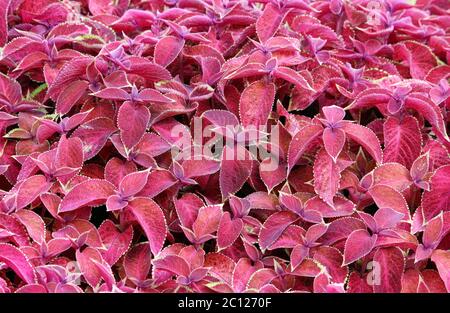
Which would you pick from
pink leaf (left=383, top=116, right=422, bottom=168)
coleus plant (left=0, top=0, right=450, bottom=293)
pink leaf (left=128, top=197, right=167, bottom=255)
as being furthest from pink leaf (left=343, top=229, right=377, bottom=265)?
pink leaf (left=128, top=197, right=167, bottom=255)

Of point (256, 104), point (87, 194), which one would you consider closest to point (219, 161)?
point (256, 104)

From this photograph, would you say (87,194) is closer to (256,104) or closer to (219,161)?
(219,161)

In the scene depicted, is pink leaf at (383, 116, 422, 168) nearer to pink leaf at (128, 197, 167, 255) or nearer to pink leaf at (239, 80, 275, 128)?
pink leaf at (239, 80, 275, 128)

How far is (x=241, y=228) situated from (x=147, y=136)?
0.87 feet

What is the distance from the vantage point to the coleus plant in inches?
46.7

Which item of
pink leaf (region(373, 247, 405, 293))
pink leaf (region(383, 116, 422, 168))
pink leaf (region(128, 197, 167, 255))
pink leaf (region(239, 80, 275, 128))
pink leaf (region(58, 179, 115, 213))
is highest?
pink leaf (region(239, 80, 275, 128))

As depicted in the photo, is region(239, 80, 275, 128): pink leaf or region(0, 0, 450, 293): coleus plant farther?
region(239, 80, 275, 128): pink leaf

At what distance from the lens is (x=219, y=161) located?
1266mm

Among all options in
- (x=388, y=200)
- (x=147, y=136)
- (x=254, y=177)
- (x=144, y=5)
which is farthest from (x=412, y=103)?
(x=144, y=5)

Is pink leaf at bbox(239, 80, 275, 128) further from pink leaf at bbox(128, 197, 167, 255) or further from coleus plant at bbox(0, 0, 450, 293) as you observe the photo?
pink leaf at bbox(128, 197, 167, 255)

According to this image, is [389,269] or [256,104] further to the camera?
[256,104]

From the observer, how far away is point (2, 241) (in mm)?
1202

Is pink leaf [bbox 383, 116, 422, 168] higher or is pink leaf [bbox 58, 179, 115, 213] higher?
pink leaf [bbox 383, 116, 422, 168]
